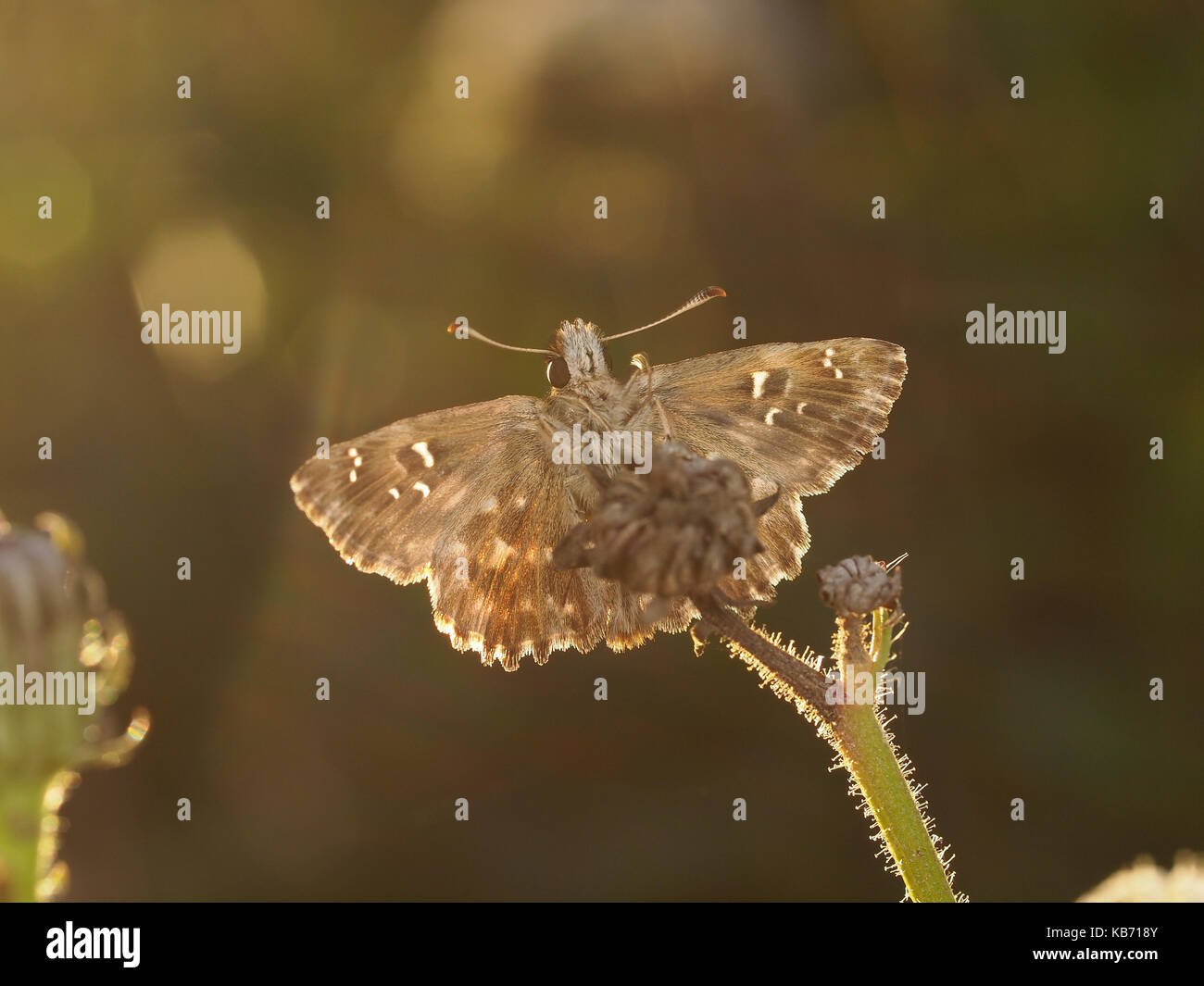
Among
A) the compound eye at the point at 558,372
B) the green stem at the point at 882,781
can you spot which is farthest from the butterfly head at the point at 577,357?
the green stem at the point at 882,781

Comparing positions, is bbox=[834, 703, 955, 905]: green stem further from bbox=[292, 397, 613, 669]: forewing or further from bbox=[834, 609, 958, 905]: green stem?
bbox=[292, 397, 613, 669]: forewing

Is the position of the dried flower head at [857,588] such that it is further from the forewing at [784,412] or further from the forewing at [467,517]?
the forewing at [467,517]

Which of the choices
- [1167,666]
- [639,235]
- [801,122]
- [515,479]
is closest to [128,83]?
[639,235]

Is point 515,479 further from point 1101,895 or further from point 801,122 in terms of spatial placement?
point 801,122

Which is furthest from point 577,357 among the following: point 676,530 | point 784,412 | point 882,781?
point 882,781

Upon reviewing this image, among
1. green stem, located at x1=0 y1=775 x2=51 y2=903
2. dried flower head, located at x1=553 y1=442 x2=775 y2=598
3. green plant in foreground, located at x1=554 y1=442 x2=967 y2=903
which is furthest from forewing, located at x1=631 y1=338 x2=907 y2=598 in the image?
green stem, located at x1=0 y1=775 x2=51 y2=903

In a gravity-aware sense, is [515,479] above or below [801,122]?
below
